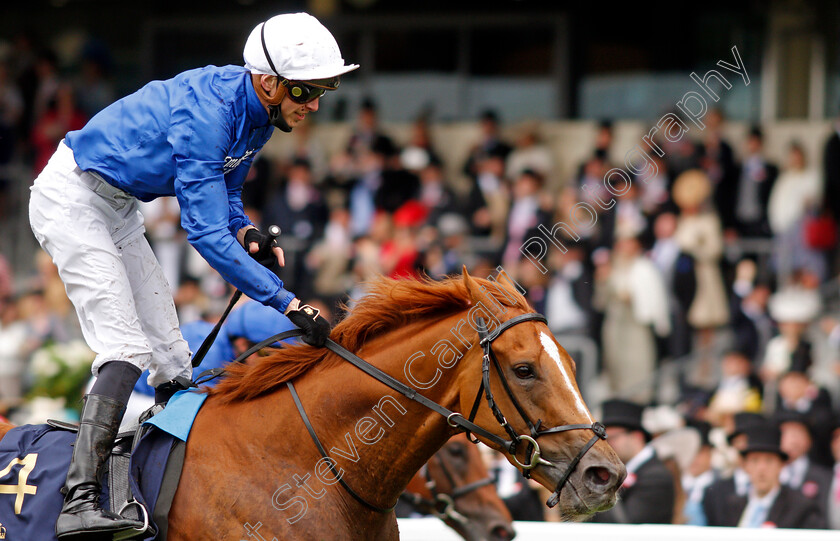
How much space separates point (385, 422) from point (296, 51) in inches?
49.3

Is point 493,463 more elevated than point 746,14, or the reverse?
point 746,14

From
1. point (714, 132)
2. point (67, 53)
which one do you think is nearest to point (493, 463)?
point (714, 132)

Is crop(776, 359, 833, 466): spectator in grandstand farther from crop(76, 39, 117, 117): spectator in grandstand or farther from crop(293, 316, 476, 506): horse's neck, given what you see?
crop(76, 39, 117, 117): spectator in grandstand

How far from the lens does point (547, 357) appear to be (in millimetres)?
3191

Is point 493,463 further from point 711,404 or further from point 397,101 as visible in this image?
point 397,101

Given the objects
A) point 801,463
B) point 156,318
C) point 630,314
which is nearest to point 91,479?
point 156,318

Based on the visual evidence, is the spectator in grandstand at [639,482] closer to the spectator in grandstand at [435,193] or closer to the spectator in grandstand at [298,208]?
the spectator in grandstand at [435,193]

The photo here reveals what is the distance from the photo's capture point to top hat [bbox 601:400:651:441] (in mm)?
6145

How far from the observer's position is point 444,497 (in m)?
4.98

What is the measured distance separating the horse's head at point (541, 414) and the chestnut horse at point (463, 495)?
68.1 inches

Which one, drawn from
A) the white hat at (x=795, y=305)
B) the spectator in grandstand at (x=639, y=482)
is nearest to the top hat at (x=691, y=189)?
the white hat at (x=795, y=305)

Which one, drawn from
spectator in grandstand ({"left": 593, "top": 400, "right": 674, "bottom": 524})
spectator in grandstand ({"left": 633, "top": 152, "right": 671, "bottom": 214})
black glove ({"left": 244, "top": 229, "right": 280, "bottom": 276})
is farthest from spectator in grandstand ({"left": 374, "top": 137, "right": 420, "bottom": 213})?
black glove ({"left": 244, "top": 229, "right": 280, "bottom": 276})

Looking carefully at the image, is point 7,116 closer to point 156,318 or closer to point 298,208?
point 298,208

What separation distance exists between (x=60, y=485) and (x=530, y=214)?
6427 mm
